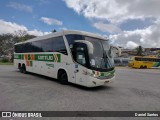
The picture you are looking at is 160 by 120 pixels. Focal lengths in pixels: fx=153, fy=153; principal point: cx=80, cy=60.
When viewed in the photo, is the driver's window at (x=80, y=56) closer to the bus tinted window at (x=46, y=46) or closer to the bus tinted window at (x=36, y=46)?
the bus tinted window at (x=46, y=46)

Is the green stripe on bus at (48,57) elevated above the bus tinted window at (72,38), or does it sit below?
below

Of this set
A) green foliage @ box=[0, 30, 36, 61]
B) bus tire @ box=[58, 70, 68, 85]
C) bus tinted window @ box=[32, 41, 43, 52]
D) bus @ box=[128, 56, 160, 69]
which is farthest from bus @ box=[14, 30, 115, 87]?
green foliage @ box=[0, 30, 36, 61]

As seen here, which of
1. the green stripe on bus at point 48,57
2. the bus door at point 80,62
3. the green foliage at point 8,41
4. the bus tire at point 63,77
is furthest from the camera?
the green foliage at point 8,41

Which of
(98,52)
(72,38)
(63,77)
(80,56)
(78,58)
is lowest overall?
(63,77)

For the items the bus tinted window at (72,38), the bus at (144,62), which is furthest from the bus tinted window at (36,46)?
the bus at (144,62)

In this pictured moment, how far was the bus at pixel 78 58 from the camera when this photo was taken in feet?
26.2

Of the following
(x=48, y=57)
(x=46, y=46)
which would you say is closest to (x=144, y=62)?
(x=46, y=46)

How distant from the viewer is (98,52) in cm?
838

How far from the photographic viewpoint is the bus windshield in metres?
7.93

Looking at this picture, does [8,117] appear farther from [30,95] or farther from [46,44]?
[46,44]

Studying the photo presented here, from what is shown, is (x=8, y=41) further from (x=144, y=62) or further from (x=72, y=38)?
(x=72, y=38)

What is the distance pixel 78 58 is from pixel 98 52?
1151 millimetres

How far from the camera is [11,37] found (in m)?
51.2

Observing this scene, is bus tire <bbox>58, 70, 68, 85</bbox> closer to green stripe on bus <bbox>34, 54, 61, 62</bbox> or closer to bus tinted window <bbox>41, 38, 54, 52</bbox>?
green stripe on bus <bbox>34, 54, 61, 62</bbox>
